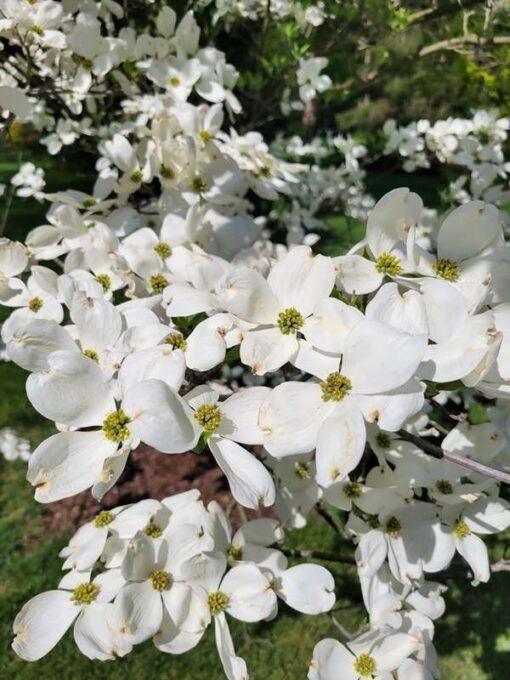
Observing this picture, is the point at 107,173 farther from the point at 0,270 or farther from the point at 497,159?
the point at 497,159

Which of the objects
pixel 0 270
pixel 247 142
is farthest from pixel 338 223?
pixel 0 270

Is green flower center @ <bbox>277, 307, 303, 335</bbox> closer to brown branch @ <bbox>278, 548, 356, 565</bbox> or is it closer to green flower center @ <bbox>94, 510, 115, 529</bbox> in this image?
green flower center @ <bbox>94, 510, 115, 529</bbox>

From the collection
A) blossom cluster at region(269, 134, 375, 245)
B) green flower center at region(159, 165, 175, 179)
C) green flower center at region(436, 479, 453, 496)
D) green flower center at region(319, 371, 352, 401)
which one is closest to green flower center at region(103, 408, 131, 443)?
green flower center at region(319, 371, 352, 401)

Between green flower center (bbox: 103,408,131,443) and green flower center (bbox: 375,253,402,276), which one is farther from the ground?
green flower center (bbox: 375,253,402,276)

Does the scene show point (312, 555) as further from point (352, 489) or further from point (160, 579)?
point (160, 579)

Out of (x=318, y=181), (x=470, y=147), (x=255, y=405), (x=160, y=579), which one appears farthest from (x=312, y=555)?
(x=318, y=181)

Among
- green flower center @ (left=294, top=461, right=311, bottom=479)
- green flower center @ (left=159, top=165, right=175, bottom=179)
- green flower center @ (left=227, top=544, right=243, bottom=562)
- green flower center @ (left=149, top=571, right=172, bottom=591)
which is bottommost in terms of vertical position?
green flower center @ (left=227, top=544, right=243, bottom=562)
